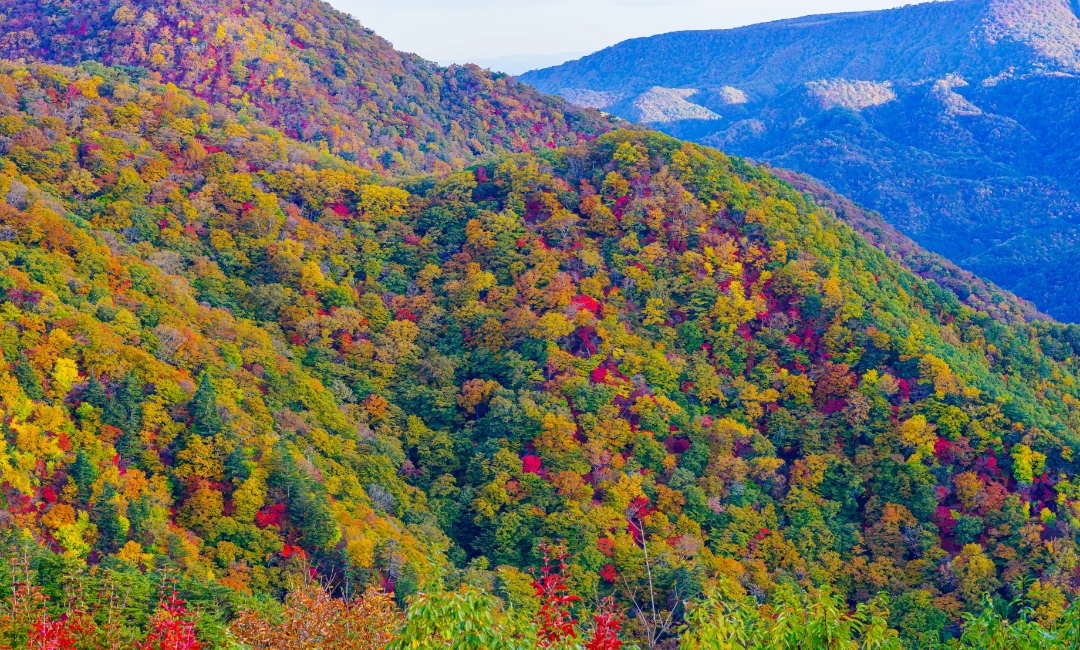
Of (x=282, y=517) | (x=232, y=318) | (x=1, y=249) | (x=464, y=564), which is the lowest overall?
(x=464, y=564)

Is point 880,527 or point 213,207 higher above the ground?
point 213,207

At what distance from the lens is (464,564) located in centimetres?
4519

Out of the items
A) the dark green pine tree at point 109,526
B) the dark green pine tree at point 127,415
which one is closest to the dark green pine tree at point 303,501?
the dark green pine tree at point 127,415

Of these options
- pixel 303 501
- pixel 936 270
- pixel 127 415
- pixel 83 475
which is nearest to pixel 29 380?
pixel 127 415

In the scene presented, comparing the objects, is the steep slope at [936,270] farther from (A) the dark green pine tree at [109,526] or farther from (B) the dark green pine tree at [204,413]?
(A) the dark green pine tree at [109,526]

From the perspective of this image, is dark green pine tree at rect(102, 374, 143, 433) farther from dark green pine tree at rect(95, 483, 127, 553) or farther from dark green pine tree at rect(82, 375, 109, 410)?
dark green pine tree at rect(95, 483, 127, 553)

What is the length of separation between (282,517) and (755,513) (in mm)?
23722

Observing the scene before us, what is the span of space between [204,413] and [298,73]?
2490 inches

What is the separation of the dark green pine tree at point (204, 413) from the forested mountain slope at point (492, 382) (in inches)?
7.2

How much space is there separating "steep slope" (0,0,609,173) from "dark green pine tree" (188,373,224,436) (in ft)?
161

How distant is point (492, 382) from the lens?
54.5 m

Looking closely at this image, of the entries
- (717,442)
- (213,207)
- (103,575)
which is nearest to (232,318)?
(213,207)

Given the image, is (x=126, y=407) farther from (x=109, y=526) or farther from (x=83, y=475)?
(x=109, y=526)

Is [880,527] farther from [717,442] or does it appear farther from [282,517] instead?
[282,517]
